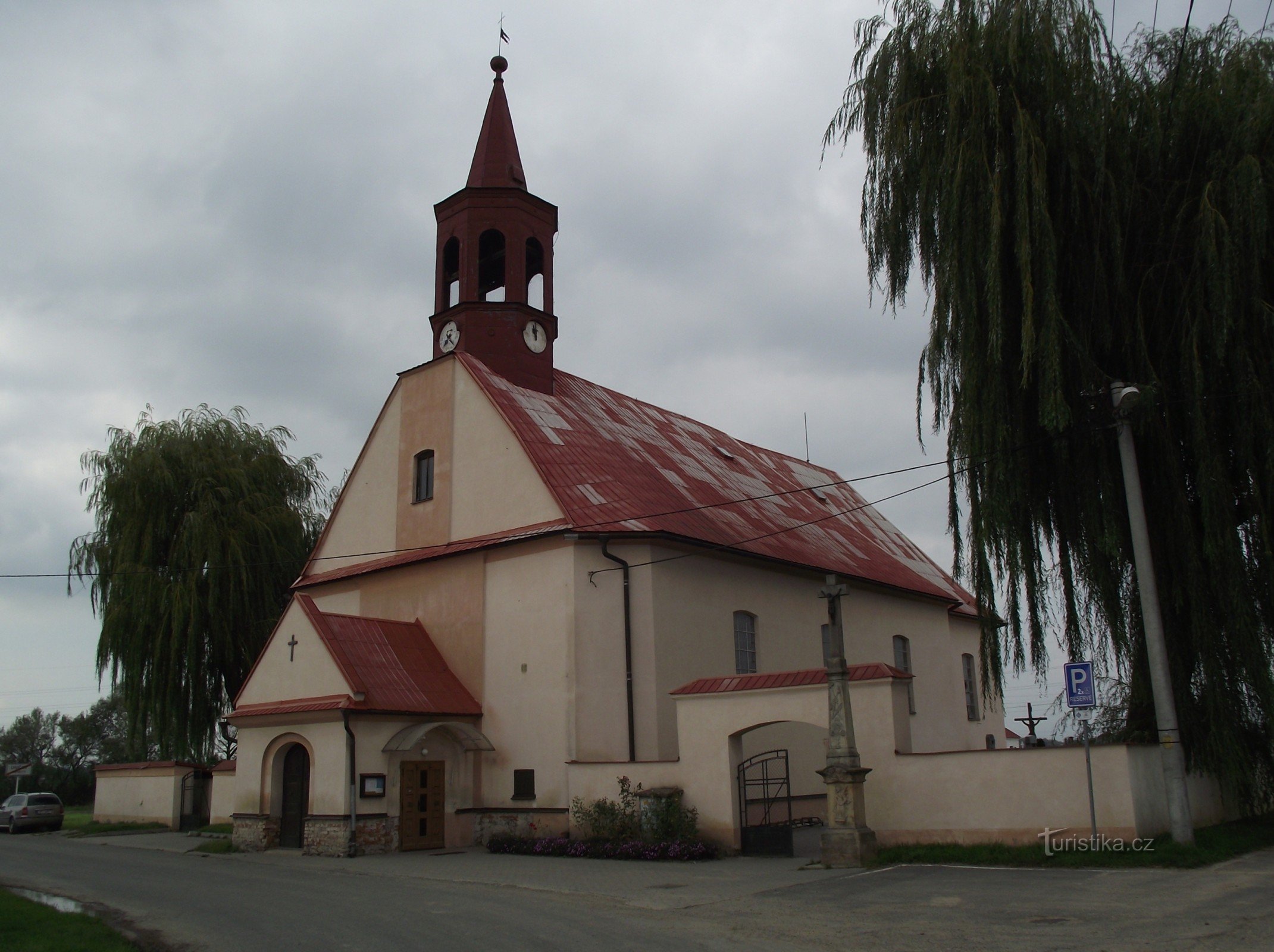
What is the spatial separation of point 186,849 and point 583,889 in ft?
37.1

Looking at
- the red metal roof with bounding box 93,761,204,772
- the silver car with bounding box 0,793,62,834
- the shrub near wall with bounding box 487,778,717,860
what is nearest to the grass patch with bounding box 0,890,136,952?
the shrub near wall with bounding box 487,778,717,860

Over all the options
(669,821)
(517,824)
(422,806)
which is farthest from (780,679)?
(422,806)

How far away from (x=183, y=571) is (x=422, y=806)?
11521 millimetres

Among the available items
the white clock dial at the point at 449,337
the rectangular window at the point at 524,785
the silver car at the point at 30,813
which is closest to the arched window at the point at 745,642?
the rectangular window at the point at 524,785

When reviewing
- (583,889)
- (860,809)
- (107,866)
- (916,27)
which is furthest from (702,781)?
(916,27)

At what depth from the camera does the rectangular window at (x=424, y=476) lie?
2311cm

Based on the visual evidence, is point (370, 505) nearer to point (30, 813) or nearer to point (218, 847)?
point (218, 847)

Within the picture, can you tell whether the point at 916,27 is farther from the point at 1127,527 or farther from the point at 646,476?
the point at 646,476

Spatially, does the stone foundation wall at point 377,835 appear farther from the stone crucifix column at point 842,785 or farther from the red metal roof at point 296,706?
the stone crucifix column at point 842,785

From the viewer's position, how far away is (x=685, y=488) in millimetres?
24047

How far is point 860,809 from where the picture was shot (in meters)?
14.3

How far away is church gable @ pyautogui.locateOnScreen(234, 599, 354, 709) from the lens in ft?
62.1

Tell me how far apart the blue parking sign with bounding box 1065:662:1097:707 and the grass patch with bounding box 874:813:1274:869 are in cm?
193

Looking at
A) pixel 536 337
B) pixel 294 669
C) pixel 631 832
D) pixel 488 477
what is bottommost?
pixel 631 832
